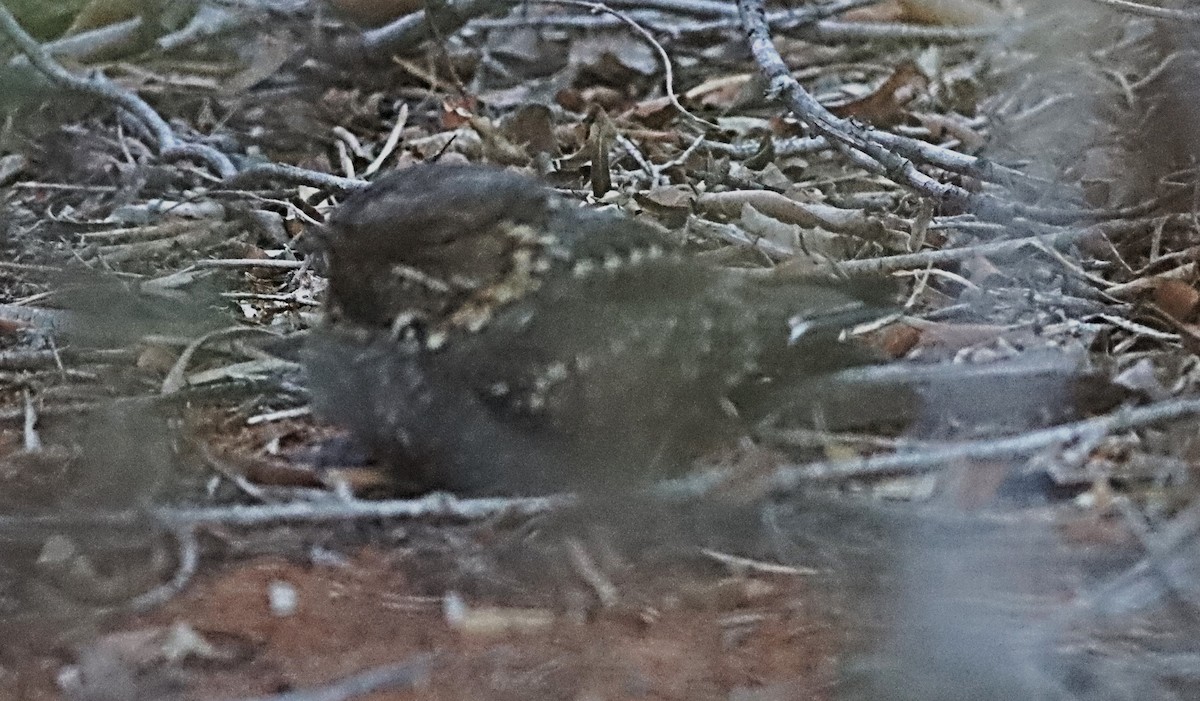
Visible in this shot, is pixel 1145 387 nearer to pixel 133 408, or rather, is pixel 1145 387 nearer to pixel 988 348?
pixel 988 348

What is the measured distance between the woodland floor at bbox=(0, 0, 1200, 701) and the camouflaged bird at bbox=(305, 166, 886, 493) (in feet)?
0.21

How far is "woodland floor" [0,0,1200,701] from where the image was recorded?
138 centimetres

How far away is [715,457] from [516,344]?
0.79 ft

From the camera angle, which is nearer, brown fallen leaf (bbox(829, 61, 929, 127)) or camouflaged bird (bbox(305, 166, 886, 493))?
camouflaged bird (bbox(305, 166, 886, 493))

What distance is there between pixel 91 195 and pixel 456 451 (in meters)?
1.60

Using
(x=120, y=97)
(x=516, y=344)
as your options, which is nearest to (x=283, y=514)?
(x=516, y=344)

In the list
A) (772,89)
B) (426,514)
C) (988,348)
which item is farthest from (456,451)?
(772,89)

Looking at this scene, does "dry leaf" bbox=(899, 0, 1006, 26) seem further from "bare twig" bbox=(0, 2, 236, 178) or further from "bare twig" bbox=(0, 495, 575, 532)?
"bare twig" bbox=(0, 495, 575, 532)

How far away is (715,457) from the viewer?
1.66 metres

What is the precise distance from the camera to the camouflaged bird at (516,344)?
5.45 feet

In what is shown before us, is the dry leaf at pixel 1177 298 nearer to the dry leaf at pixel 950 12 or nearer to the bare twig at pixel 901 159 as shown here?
the bare twig at pixel 901 159

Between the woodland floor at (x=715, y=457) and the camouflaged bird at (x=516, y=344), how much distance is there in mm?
64

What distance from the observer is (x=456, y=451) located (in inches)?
65.8

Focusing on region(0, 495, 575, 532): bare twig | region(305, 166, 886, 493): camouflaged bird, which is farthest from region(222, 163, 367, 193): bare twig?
region(0, 495, 575, 532): bare twig
